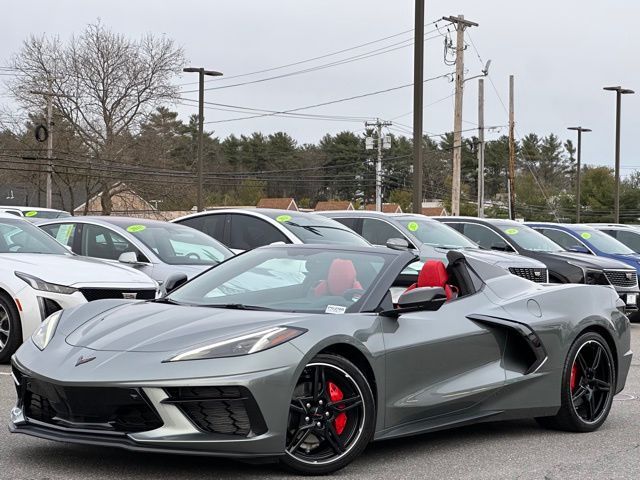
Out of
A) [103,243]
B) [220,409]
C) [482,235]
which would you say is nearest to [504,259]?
[482,235]

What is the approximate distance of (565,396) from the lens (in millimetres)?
6652

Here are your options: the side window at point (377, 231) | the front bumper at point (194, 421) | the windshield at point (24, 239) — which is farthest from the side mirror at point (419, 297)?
the side window at point (377, 231)

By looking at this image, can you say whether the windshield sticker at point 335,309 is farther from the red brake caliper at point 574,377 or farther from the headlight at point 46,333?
the red brake caliper at point 574,377

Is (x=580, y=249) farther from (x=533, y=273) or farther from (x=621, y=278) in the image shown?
(x=533, y=273)

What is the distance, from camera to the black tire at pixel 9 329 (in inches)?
356

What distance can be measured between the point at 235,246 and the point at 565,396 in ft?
25.1

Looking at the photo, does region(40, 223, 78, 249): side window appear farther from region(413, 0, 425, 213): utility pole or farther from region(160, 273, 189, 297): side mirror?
region(413, 0, 425, 213): utility pole

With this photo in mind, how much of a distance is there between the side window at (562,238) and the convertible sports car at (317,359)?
1223 cm

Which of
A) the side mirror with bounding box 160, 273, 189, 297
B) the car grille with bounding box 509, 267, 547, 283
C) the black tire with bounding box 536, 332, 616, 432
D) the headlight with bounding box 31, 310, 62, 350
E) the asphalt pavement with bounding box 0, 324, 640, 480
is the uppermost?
the side mirror with bounding box 160, 273, 189, 297

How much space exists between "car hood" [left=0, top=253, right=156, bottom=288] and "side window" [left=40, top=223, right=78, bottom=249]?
2.14m

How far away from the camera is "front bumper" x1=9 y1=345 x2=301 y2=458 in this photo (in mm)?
4758

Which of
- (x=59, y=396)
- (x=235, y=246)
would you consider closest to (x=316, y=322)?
(x=59, y=396)

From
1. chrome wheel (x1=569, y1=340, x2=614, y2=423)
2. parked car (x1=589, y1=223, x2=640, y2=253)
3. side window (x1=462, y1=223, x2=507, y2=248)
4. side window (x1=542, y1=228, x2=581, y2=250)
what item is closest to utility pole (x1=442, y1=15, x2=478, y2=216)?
parked car (x1=589, y1=223, x2=640, y2=253)

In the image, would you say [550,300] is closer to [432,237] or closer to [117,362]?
[117,362]
